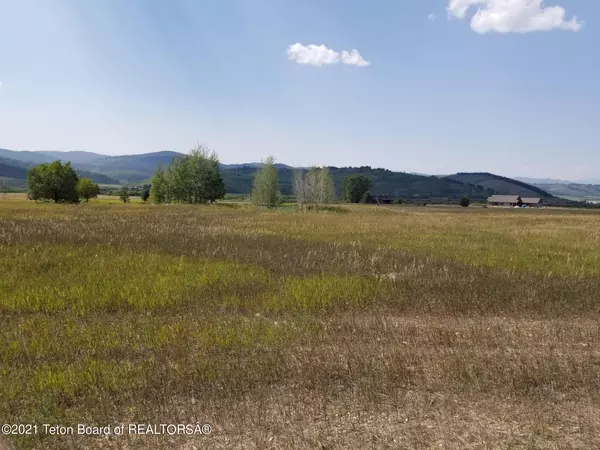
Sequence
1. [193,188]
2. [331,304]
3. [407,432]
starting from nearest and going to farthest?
[407,432] → [331,304] → [193,188]

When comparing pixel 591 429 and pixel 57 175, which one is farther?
pixel 57 175

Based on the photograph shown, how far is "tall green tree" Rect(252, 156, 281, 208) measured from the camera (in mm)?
86000

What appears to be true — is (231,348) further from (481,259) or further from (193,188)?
(193,188)

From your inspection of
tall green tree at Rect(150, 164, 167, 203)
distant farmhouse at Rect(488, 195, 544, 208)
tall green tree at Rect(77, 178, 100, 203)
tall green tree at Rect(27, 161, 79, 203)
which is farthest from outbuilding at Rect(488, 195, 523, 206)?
tall green tree at Rect(27, 161, 79, 203)

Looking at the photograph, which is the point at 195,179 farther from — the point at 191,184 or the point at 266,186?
the point at 266,186

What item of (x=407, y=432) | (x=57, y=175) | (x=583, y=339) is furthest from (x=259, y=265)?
(x=57, y=175)

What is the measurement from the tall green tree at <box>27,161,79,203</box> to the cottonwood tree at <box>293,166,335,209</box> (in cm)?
4393

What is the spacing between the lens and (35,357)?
248 inches

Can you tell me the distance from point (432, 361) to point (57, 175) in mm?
89510

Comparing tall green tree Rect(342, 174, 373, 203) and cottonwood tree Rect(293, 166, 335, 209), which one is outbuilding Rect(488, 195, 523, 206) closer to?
tall green tree Rect(342, 174, 373, 203)

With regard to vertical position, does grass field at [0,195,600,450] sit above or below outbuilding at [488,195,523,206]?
below

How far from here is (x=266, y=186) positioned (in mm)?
85750

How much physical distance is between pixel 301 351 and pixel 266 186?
80.0 m

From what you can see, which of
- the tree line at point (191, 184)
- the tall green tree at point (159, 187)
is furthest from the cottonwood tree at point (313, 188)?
the tall green tree at point (159, 187)
